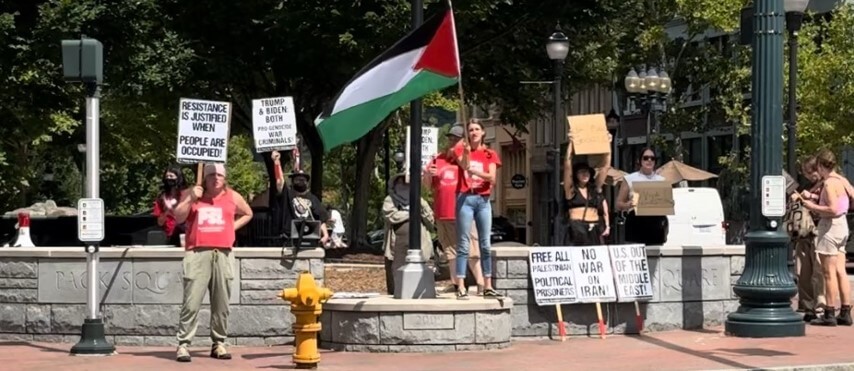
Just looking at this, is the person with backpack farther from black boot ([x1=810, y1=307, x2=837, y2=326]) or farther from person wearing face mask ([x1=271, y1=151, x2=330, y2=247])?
person wearing face mask ([x1=271, y1=151, x2=330, y2=247])

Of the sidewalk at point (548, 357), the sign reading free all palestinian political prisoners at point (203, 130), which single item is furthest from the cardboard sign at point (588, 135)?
the sign reading free all palestinian political prisoners at point (203, 130)

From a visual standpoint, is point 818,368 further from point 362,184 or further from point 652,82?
point 362,184

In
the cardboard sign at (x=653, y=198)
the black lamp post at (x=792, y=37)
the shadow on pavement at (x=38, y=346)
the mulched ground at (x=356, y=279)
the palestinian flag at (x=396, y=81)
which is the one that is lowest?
the shadow on pavement at (x=38, y=346)

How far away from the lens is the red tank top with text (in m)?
12.6

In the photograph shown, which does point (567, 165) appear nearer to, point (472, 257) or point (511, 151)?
point (472, 257)

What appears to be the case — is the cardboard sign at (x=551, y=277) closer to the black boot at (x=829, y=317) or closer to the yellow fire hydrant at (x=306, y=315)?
the black boot at (x=829, y=317)

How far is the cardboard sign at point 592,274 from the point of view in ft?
47.8

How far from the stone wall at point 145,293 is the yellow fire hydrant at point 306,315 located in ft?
6.70

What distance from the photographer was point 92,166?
44.2ft

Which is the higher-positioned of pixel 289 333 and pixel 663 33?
pixel 663 33

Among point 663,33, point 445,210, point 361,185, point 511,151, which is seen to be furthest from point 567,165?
point 511,151

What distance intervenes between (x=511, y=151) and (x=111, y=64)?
46297 millimetres

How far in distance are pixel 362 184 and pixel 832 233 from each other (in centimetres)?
2128

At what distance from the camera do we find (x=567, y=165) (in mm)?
14766
